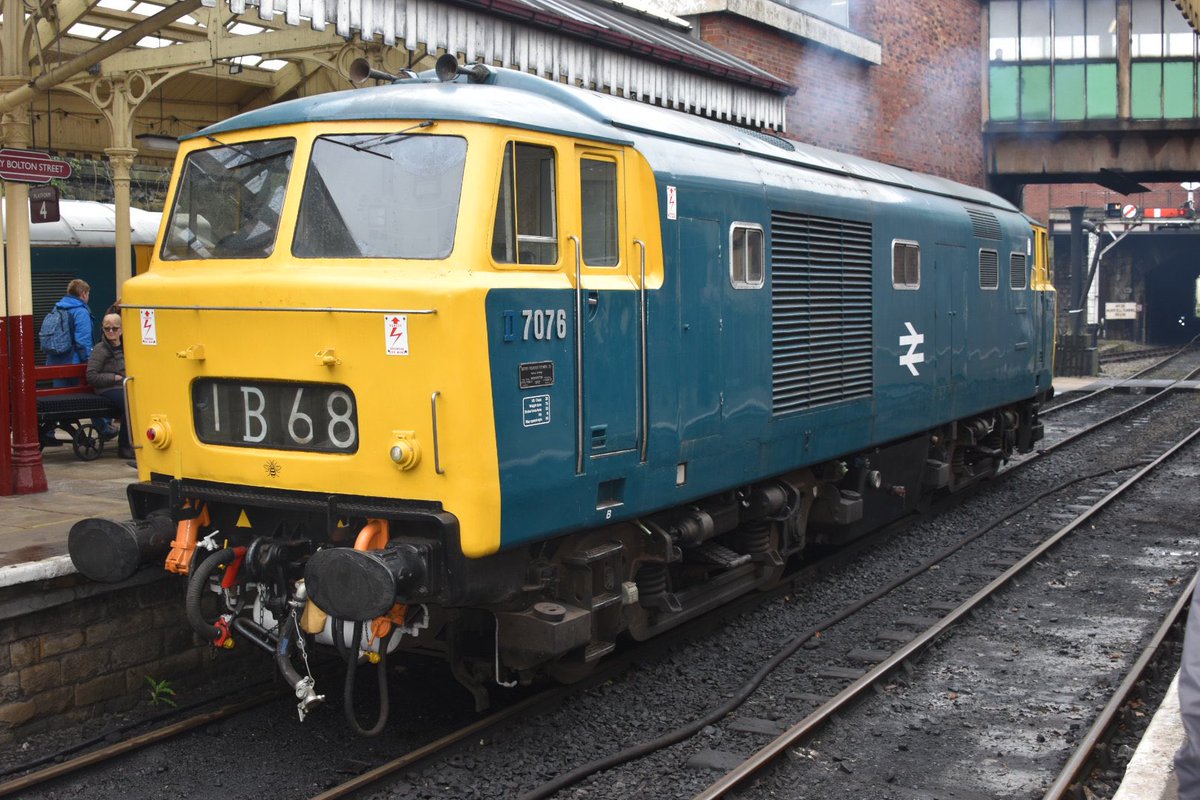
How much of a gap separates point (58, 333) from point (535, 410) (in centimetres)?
794

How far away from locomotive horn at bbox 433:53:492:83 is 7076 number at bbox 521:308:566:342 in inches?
52.0

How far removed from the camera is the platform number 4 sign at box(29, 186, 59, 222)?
10.6 metres

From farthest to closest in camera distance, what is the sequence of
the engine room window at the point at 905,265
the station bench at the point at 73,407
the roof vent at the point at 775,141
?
the station bench at the point at 73,407 < the engine room window at the point at 905,265 < the roof vent at the point at 775,141

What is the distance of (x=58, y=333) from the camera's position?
11.9m

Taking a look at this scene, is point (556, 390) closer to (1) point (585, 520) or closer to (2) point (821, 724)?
(1) point (585, 520)

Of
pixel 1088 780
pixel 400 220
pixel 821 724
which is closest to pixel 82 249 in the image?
pixel 400 220

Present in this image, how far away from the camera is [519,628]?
5836 mm

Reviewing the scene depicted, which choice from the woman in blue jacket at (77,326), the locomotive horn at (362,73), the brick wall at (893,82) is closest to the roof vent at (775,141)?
the locomotive horn at (362,73)

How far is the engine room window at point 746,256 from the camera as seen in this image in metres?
7.30

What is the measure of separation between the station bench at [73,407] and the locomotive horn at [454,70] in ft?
19.1

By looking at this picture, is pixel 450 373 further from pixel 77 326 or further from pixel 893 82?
pixel 893 82

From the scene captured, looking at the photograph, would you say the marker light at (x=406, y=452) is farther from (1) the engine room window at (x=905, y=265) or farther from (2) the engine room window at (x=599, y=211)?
(1) the engine room window at (x=905, y=265)

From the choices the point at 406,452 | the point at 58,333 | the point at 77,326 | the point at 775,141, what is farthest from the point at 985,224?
the point at 58,333

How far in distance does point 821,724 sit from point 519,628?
5.49ft
